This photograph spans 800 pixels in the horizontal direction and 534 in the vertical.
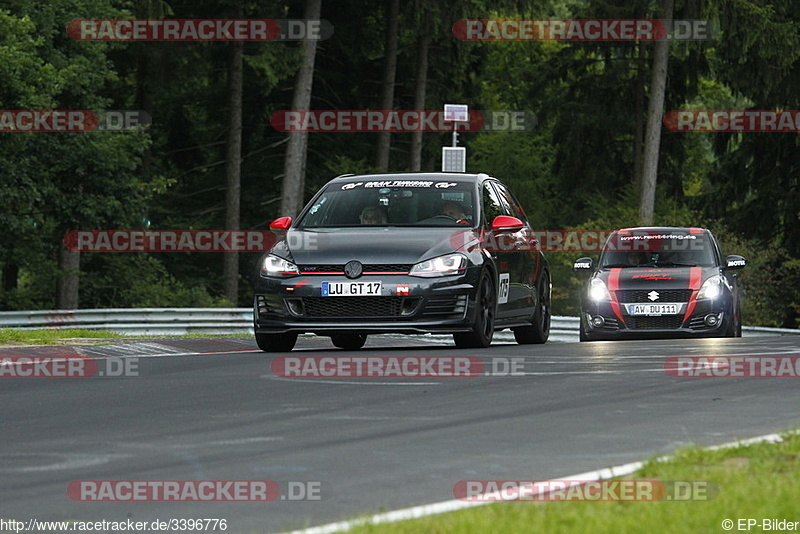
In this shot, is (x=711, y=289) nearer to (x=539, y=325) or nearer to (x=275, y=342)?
(x=539, y=325)

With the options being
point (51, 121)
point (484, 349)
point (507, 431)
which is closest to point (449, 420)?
point (507, 431)

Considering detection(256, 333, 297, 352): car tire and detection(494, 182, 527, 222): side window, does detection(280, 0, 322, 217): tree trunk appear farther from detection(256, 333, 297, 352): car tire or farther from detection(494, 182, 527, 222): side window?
detection(256, 333, 297, 352): car tire

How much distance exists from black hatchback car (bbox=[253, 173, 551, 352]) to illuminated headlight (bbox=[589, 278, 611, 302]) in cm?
391

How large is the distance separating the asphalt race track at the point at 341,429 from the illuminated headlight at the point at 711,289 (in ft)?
20.9

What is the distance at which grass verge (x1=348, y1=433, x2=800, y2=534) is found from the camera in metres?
6.32

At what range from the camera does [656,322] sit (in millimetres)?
20688

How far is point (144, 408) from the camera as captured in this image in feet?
35.9

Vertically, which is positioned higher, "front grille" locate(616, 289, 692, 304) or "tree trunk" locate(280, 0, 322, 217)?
"tree trunk" locate(280, 0, 322, 217)

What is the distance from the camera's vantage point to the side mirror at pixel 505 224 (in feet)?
53.6

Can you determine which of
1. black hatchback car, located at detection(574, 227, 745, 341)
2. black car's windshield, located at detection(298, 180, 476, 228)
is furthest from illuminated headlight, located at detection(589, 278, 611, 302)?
black car's windshield, located at detection(298, 180, 476, 228)

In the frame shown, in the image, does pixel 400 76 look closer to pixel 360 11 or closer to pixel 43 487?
pixel 360 11

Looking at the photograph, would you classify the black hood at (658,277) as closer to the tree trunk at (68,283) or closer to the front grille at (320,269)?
the front grille at (320,269)

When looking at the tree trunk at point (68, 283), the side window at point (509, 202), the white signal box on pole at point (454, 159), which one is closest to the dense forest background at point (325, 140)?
the tree trunk at point (68, 283)

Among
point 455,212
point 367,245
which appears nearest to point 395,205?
point 455,212
